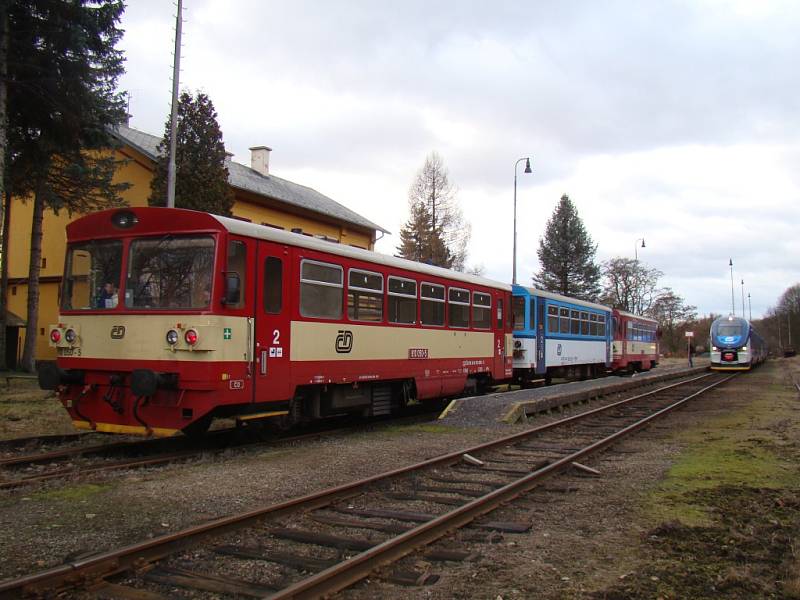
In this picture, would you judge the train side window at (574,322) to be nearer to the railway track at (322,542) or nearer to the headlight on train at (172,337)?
the railway track at (322,542)

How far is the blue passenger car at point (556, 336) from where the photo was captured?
19219mm

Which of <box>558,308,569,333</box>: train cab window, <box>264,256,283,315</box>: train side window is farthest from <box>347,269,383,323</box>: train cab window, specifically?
<box>558,308,569,333</box>: train cab window

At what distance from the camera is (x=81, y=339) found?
8969 mm

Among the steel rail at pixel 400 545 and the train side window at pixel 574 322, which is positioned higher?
the train side window at pixel 574 322

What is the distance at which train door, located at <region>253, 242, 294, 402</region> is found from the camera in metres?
8.91

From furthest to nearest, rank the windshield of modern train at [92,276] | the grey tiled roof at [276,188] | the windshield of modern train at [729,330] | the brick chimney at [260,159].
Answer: the windshield of modern train at [729,330] < the brick chimney at [260,159] < the grey tiled roof at [276,188] < the windshield of modern train at [92,276]

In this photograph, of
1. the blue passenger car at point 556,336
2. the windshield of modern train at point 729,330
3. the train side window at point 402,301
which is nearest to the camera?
the train side window at point 402,301

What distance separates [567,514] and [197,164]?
19.0 meters

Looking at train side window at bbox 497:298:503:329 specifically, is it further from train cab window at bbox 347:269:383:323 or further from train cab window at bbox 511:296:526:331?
train cab window at bbox 347:269:383:323

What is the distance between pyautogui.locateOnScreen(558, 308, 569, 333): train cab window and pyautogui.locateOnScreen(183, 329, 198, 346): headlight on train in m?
15.5

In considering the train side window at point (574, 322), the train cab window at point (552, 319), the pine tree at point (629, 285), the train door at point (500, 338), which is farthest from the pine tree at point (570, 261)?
the train door at point (500, 338)

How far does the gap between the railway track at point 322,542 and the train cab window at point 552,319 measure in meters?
12.5

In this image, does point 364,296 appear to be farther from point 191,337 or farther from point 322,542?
point 322,542

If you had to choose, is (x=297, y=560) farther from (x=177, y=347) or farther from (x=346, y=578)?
(x=177, y=347)
